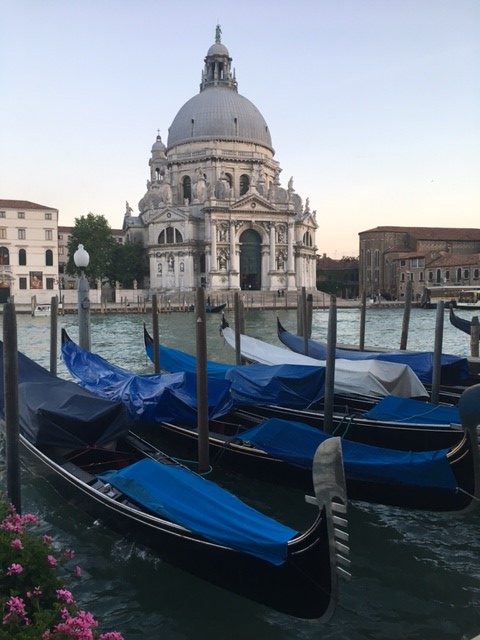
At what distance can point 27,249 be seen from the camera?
36750mm

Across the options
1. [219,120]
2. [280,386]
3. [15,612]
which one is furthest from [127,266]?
[15,612]

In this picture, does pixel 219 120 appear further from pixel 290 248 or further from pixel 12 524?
pixel 12 524

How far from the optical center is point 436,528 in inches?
178

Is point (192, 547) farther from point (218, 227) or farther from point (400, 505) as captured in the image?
point (218, 227)

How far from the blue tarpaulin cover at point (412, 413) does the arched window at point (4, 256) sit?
113 ft

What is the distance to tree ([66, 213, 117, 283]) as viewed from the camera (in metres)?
37.2

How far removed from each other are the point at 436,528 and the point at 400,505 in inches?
14.4

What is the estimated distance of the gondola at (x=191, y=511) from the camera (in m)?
2.86

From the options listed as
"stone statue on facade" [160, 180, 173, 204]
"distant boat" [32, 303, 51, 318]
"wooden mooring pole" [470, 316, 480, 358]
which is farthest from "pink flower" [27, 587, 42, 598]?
"stone statue on facade" [160, 180, 173, 204]

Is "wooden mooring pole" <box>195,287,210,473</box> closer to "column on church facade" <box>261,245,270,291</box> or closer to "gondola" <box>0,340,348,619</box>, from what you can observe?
"gondola" <box>0,340,348,619</box>

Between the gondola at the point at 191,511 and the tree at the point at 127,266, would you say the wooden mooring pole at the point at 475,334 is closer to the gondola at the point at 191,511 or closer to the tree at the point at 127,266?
the gondola at the point at 191,511

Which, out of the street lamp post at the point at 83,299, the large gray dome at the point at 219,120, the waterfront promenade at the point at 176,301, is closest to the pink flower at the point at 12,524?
Result: the street lamp post at the point at 83,299

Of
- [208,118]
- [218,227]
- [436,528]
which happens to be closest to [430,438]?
[436,528]

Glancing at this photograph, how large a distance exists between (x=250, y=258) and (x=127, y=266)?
319 inches
